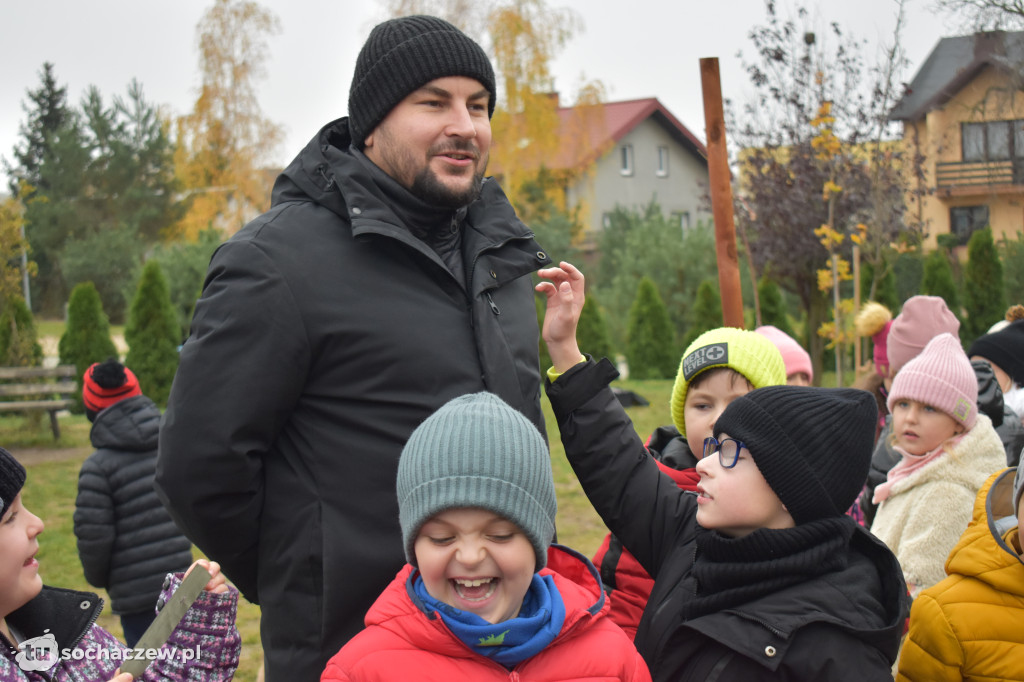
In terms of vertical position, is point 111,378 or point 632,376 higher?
point 111,378

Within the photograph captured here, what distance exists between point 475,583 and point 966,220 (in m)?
32.5

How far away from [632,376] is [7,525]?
1838cm

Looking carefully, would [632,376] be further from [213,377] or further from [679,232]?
[213,377]

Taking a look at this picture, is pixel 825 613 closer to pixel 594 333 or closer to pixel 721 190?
pixel 721 190

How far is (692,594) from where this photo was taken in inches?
80.1

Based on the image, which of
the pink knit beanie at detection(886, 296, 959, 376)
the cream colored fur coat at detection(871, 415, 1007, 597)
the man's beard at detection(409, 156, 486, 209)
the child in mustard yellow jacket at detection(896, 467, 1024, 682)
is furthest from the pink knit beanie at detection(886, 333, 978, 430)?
the man's beard at detection(409, 156, 486, 209)

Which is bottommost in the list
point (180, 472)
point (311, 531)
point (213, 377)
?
point (311, 531)

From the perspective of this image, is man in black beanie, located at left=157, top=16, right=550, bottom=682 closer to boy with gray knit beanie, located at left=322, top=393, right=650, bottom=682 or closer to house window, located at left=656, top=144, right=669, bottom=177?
boy with gray knit beanie, located at left=322, top=393, right=650, bottom=682

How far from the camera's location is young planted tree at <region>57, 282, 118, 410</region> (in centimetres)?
1606

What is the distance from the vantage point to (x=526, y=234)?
2449mm

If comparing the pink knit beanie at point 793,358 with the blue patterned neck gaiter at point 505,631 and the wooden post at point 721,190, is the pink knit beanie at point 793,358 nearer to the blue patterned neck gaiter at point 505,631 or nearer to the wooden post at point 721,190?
the wooden post at point 721,190

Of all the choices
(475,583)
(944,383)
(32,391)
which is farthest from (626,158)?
(475,583)

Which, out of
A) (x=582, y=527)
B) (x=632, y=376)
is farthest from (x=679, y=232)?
(x=582, y=527)

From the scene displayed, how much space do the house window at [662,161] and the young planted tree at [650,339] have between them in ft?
63.9
